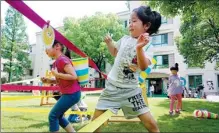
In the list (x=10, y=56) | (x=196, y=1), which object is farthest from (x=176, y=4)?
(x=10, y=56)

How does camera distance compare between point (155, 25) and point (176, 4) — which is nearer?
point (155, 25)

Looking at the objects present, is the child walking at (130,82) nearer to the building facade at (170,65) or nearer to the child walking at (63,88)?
the child walking at (63,88)

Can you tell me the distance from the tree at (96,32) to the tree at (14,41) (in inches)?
518

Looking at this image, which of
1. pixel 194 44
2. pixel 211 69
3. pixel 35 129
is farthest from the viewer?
pixel 211 69

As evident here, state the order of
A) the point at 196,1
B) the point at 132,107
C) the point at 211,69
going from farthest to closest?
the point at 211,69 < the point at 196,1 < the point at 132,107

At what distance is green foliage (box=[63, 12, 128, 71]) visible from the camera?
3525 cm

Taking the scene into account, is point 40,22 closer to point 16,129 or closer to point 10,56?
point 16,129

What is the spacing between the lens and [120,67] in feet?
9.41

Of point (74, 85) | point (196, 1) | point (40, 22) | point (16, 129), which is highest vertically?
point (196, 1)

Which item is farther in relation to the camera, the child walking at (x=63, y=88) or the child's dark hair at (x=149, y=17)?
the child walking at (x=63, y=88)

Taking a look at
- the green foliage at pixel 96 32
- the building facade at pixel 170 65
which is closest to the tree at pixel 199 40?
the building facade at pixel 170 65

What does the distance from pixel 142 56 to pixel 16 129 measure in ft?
10.8

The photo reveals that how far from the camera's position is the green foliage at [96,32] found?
1388 inches

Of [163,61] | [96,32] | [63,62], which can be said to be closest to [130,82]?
[63,62]
